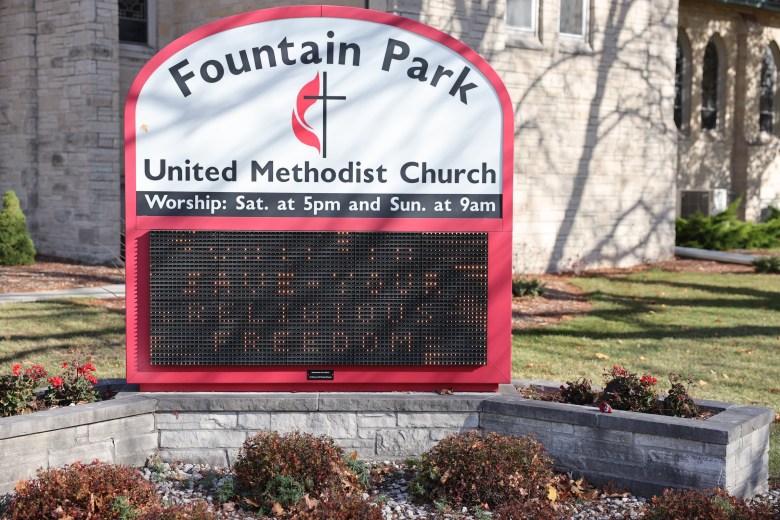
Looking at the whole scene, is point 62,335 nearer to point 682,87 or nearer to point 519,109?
point 519,109

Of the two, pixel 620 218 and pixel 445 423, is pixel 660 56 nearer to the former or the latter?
pixel 620 218

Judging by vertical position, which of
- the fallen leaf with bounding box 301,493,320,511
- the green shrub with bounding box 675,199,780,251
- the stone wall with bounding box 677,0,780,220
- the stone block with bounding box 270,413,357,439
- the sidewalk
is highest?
the stone wall with bounding box 677,0,780,220

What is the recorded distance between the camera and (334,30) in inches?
267

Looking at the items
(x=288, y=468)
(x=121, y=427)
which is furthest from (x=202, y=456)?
(x=288, y=468)

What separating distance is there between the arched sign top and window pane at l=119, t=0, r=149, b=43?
13.5 meters

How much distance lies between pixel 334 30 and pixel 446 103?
36.9 inches

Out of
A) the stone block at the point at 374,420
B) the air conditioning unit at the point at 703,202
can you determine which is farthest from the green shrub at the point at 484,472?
the air conditioning unit at the point at 703,202

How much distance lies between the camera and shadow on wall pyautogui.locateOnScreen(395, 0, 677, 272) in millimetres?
18734

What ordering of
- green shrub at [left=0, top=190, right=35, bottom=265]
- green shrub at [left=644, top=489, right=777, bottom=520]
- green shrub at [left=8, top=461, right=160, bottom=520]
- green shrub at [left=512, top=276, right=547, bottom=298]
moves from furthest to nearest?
green shrub at [left=0, top=190, right=35, bottom=265] → green shrub at [left=512, top=276, right=547, bottom=298] → green shrub at [left=8, top=461, right=160, bottom=520] → green shrub at [left=644, top=489, right=777, bottom=520]

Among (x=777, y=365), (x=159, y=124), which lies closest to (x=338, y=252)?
(x=159, y=124)

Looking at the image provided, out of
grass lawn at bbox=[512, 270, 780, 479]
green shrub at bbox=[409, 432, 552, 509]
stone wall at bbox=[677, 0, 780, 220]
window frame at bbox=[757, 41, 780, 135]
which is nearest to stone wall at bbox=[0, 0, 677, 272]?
grass lawn at bbox=[512, 270, 780, 479]

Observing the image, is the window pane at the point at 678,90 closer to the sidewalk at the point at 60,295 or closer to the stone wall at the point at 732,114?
the stone wall at the point at 732,114

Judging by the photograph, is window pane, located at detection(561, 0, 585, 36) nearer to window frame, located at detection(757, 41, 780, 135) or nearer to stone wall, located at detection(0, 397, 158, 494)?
window frame, located at detection(757, 41, 780, 135)

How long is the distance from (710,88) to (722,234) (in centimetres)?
674
